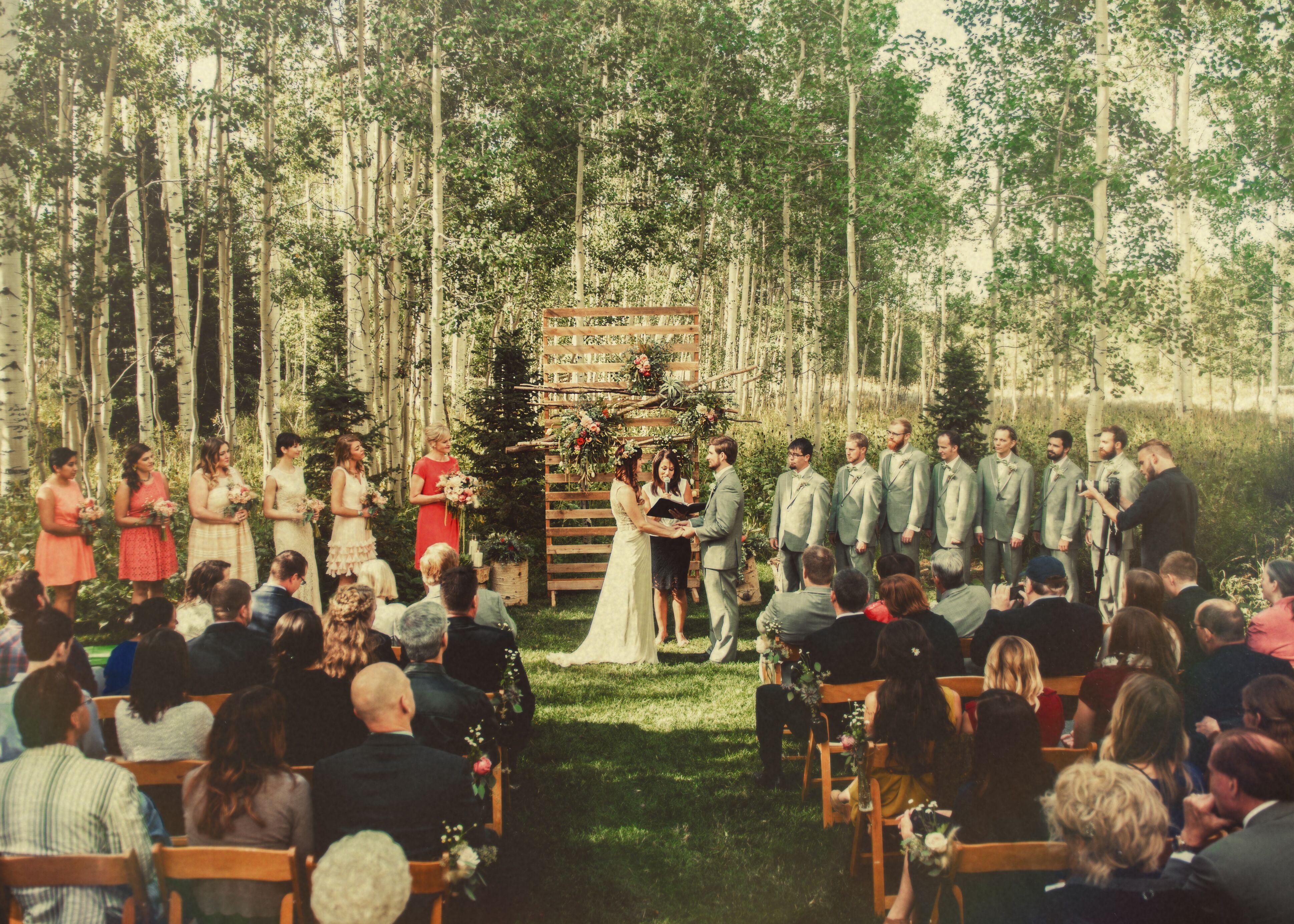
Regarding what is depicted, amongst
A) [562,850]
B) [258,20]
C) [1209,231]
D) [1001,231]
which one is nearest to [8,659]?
[562,850]

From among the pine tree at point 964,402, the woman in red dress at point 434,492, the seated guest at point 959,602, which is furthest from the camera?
the pine tree at point 964,402

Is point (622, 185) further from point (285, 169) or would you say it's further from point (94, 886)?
point (94, 886)

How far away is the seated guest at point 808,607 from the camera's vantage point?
512 cm

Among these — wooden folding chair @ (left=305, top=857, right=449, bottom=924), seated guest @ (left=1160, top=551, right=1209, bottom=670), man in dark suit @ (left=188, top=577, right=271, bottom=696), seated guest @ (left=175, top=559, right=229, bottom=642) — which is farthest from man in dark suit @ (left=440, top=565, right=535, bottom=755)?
seated guest @ (left=1160, top=551, right=1209, bottom=670)

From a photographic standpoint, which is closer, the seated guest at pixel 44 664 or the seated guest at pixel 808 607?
the seated guest at pixel 44 664

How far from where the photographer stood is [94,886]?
262 centimetres

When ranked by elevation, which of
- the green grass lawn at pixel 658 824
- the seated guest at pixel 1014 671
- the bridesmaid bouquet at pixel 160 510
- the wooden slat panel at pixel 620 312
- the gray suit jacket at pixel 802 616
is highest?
the wooden slat panel at pixel 620 312

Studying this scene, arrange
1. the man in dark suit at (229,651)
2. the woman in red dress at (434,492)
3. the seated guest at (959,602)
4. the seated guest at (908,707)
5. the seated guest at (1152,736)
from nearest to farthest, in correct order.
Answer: the seated guest at (1152,736) → the seated guest at (908,707) → the man in dark suit at (229,651) → the seated guest at (959,602) → the woman in red dress at (434,492)

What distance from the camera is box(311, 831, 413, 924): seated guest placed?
2.45 meters

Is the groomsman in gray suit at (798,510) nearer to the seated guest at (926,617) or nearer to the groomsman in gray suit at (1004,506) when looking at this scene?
the groomsman in gray suit at (1004,506)

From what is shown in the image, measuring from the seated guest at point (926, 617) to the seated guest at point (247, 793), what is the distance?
2.97 metres

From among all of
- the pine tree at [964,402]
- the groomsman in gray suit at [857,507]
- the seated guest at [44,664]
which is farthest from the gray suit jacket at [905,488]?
the seated guest at [44,664]

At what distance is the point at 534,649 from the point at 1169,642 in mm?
5463

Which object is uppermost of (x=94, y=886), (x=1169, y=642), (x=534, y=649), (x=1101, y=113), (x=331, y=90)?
(x=331, y=90)
